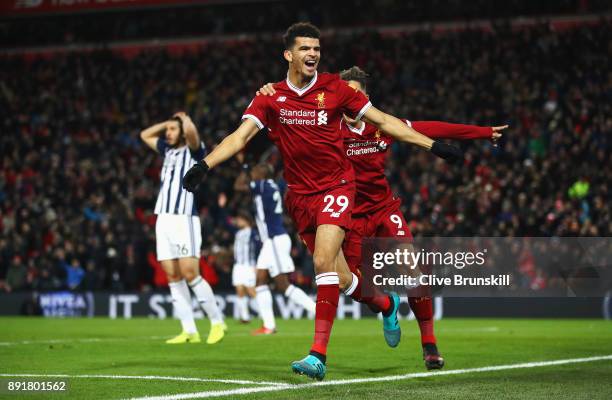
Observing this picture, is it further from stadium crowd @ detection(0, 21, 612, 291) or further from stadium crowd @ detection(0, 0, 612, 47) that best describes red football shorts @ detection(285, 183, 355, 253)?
stadium crowd @ detection(0, 0, 612, 47)

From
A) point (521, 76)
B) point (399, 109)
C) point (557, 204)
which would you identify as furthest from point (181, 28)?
point (557, 204)

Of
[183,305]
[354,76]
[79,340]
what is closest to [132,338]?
[79,340]

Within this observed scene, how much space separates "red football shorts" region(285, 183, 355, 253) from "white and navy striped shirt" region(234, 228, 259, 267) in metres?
10.4

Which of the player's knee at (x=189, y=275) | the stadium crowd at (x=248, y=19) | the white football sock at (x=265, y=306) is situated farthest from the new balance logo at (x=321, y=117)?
the stadium crowd at (x=248, y=19)

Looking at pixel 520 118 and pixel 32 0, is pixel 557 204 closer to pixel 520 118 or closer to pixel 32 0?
pixel 520 118

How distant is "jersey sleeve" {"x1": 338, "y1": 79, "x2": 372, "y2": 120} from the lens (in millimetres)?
7684

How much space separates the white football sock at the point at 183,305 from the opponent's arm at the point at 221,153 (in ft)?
17.2

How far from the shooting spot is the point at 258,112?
24.9 feet

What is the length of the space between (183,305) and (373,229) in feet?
13.7

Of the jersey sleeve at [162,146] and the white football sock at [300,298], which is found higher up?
the jersey sleeve at [162,146]

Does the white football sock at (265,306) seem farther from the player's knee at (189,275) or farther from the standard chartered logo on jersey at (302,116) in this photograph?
the standard chartered logo on jersey at (302,116)

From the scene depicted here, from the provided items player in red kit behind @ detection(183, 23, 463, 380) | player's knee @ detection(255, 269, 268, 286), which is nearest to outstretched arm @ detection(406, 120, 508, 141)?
player in red kit behind @ detection(183, 23, 463, 380)

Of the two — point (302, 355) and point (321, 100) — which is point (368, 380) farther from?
point (302, 355)

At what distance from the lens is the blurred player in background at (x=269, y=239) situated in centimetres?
1472
